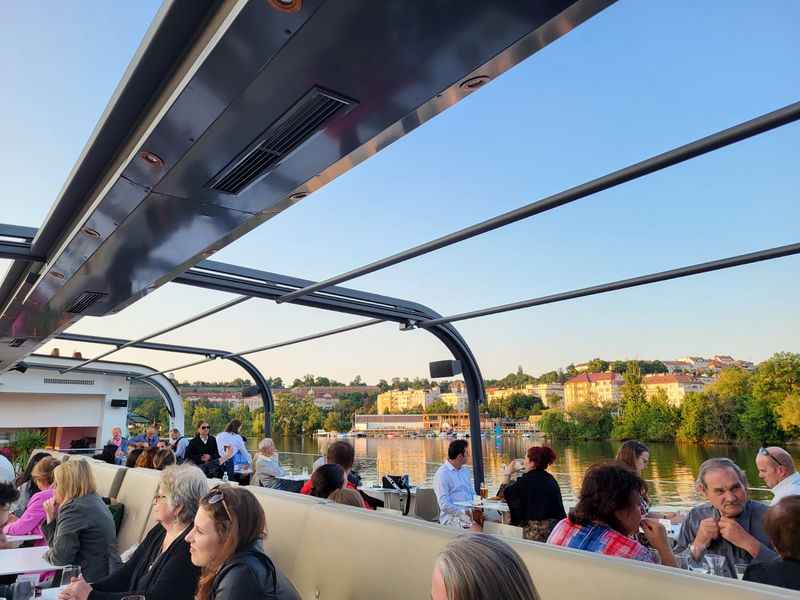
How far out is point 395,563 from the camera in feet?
6.89

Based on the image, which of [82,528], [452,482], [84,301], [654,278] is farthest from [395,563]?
[84,301]

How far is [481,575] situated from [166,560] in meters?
1.97

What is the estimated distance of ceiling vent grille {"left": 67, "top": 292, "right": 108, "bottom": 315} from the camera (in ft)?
14.7

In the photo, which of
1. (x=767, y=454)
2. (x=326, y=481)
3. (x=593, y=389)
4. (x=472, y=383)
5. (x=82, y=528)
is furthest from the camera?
(x=593, y=389)

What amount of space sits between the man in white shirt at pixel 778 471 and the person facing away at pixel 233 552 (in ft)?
11.0

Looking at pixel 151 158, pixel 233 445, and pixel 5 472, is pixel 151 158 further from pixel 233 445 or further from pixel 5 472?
pixel 233 445

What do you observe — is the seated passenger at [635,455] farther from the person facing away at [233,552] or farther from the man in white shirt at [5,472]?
the man in white shirt at [5,472]

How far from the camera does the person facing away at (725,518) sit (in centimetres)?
256

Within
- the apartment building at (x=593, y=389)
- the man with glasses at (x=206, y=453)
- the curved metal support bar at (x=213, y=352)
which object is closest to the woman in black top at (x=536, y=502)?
the man with glasses at (x=206, y=453)

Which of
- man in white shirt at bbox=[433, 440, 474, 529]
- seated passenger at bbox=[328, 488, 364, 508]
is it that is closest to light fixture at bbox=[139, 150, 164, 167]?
seated passenger at bbox=[328, 488, 364, 508]

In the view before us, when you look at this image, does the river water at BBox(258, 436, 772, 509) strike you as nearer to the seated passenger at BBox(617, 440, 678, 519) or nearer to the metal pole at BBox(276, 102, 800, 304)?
the seated passenger at BBox(617, 440, 678, 519)

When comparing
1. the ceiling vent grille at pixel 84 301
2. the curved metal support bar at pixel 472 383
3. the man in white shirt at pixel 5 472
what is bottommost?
the man in white shirt at pixel 5 472

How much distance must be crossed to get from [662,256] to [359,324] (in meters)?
17.9

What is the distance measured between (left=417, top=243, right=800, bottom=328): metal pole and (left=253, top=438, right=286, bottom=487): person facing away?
4.20 m
